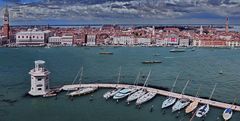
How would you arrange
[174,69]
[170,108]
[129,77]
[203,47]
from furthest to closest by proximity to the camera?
[203,47]
[174,69]
[129,77]
[170,108]

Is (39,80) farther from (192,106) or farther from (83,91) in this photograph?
(192,106)

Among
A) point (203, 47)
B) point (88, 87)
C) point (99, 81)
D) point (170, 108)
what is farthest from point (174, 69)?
point (203, 47)

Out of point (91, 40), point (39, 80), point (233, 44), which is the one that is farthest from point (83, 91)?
point (233, 44)

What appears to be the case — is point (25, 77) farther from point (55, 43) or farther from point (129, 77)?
point (55, 43)

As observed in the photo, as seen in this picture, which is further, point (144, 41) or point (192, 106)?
point (144, 41)

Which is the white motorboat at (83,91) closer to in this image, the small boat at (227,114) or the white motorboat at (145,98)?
the white motorboat at (145,98)

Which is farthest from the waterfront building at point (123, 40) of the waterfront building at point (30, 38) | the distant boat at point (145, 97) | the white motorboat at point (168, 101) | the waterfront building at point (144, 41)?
the white motorboat at point (168, 101)

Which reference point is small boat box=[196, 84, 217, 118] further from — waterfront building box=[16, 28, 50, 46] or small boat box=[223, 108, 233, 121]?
waterfront building box=[16, 28, 50, 46]
